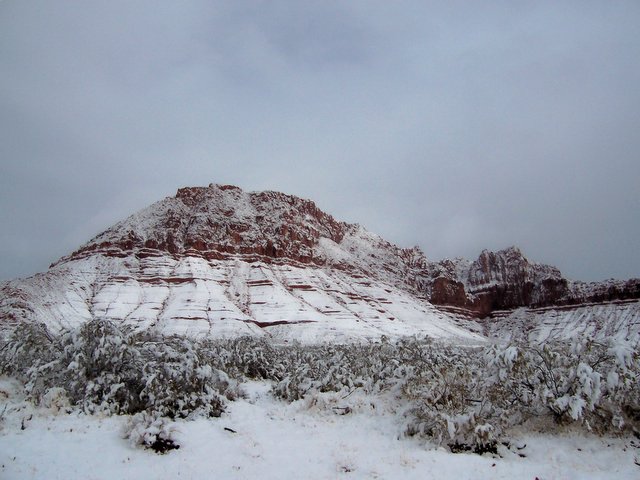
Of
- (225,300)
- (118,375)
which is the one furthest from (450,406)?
(225,300)

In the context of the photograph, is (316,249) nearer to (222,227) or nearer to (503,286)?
(222,227)

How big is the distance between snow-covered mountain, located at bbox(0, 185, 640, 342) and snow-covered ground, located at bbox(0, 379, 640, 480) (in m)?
48.4

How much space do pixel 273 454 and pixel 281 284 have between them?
309 ft

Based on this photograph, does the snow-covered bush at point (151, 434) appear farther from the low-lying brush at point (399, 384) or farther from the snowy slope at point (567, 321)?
the snowy slope at point (567, 321)

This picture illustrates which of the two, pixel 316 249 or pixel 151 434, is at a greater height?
pixel 316 249

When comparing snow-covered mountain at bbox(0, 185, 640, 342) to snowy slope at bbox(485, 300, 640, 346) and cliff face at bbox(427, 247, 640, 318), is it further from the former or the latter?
snowy slope at bbox(485, 300, 640, 346)

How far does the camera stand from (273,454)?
1195cm

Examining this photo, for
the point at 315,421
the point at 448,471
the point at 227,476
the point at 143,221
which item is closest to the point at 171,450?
the point at 227,476

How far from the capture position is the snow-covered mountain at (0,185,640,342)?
78812 mm

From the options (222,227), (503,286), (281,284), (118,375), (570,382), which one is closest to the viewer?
(570,382)

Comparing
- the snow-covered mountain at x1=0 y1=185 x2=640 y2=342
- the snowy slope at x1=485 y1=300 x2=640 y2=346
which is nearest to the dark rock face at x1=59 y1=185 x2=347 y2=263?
the snow-covered mountain at x1=0 y1=185 x2=640 y2=342

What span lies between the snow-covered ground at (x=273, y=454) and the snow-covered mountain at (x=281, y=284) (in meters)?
48.4

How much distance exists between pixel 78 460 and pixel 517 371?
12800 millimetres

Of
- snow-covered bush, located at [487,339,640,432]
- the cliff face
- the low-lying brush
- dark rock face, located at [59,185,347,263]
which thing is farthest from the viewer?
the cliff face
